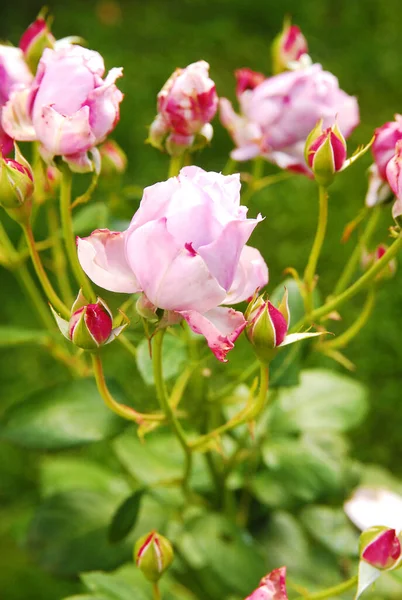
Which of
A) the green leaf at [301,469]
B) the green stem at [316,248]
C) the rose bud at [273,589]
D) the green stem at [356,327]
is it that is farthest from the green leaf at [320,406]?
the rose bud at [273,589]

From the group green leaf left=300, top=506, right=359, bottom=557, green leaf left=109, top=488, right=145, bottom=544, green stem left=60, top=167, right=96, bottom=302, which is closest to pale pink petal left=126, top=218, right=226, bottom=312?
green stem left=60, top=167, right=96, bottom=302

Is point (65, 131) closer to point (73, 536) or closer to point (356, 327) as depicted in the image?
point (356, 327)

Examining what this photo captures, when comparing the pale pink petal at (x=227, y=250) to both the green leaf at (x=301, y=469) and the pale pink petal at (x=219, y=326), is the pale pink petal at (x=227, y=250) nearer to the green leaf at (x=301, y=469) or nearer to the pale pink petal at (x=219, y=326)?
the pale pink petal at (x=219, y=326)

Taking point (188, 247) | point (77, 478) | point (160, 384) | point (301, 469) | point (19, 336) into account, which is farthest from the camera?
point (77, 478)

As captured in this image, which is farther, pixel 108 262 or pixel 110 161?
pixel 110 161

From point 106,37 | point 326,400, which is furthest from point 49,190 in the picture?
point 106,37

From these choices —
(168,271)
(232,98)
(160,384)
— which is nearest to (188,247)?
(168,271)
